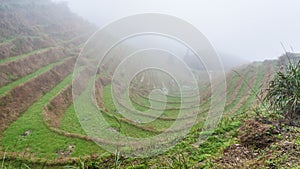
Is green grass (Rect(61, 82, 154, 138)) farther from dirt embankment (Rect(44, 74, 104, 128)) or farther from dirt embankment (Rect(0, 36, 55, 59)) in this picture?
dirt embankment (Rect(0, 36, 55, 59))

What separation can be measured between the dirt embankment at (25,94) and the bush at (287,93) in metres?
12.5

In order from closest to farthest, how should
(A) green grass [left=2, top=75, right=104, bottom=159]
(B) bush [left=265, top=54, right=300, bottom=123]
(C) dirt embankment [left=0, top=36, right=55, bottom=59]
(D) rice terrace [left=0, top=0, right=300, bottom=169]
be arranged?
1. (D) rice terrace [left=0, top=0, right=300, bottom=169]
2. (B) bush [left=265, top=54, right=300, bottom=123]
3. (A) green grass [left=2, top=75, right=104, bottom=159]
4. (C) dirt embankment [left=0, top=36, right=55, bottom=59]

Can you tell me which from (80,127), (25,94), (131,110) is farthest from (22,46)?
(131,110)

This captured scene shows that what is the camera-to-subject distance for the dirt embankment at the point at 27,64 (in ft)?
55.1

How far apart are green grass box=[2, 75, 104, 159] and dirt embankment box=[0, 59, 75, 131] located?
49 centimetres

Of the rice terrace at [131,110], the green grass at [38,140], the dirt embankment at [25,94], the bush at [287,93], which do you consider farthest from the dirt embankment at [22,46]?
the bush at [287,93]

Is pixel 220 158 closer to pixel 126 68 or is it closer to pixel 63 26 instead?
pixel 126 68

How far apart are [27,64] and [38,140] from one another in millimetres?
10696

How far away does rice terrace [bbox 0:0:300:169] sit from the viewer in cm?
543

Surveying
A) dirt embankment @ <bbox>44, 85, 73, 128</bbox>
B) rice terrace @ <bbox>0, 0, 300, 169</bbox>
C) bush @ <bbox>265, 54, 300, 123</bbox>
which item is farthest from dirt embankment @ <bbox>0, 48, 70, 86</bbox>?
bush @ <bbox>265, 54, 300, 123</bbox>

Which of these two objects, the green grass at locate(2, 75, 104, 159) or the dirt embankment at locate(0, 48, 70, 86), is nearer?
the green grass at locate(2, 75, 104, 159)

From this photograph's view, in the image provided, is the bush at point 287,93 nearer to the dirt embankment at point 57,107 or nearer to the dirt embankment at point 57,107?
the dirt embankment at point 57,107

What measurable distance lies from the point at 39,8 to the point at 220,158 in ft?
138

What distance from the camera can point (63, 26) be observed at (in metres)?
38.4
